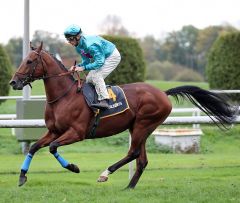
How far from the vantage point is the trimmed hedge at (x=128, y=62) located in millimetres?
20516

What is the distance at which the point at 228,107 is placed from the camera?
29.8ft

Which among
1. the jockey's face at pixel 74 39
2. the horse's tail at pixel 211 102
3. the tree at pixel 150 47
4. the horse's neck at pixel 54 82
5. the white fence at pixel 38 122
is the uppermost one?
the jockey's face at pixel 74 39

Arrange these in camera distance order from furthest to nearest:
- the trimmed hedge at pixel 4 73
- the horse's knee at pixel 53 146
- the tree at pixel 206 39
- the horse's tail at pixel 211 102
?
the tree at pixel 206 39 < the trimmed hedge at pixel 4 73 < the horse's tail at pixel 211 102 < the horse's knee at pixel 53 146

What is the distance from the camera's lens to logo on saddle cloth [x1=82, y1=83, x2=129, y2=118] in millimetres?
8273

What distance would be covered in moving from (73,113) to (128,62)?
12785mm

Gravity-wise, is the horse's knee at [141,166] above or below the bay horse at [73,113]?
below

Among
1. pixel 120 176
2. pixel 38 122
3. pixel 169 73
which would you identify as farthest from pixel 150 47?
pixel 38 122

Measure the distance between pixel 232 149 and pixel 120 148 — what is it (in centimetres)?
264

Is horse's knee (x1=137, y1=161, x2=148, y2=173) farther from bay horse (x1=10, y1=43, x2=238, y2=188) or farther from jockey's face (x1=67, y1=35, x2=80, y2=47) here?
jockey's face (x1=67, y1=35, x2=80, y2=47)

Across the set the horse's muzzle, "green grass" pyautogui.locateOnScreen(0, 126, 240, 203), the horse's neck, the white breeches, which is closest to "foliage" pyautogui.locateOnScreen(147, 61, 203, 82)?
"green grass" pyautogui.locateOnScreen(0, 126, 240, 203)

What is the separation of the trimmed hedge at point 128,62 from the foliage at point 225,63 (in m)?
2.16

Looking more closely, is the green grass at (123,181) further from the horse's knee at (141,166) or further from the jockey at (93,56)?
the jockey at (93,56)

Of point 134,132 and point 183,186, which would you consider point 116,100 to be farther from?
point 183,186

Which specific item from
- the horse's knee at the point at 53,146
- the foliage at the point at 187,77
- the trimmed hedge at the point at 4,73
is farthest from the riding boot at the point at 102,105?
the foliage at the point at 187,77
